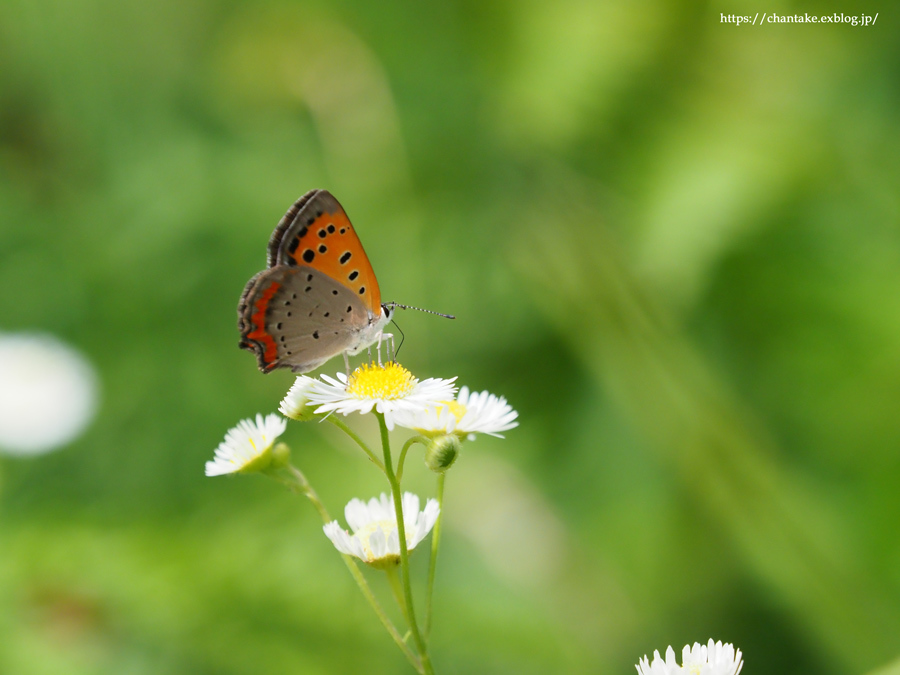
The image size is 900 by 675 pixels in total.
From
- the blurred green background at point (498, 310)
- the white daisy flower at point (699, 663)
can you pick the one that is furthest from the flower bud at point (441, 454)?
the blurred green background at point (498, 310)

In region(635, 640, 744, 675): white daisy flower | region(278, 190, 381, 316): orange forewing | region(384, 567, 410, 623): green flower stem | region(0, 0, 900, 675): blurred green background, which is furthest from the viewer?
region(0, 0, 900, 675): blurred green background

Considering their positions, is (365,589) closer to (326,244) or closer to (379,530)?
(379,530)

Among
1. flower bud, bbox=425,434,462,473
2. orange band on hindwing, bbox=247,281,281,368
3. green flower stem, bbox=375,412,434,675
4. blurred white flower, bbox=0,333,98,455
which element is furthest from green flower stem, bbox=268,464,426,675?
blurred white flower, bbox=0,333,98,455

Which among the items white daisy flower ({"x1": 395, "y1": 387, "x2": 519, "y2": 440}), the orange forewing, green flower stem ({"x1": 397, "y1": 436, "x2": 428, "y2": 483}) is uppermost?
the orange forewing

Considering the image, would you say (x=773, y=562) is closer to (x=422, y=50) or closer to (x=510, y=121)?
(x=510, y=121)

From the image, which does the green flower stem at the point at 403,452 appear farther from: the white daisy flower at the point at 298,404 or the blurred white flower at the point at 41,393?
the blurred white flower at the point at 41,393

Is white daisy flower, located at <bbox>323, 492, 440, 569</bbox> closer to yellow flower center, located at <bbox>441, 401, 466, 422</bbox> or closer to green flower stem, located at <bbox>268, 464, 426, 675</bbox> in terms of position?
green flower stem, located at <bbox>268, 464, 426, 675</bbox>

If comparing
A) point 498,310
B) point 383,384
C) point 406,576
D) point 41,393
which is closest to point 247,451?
point 383,384
